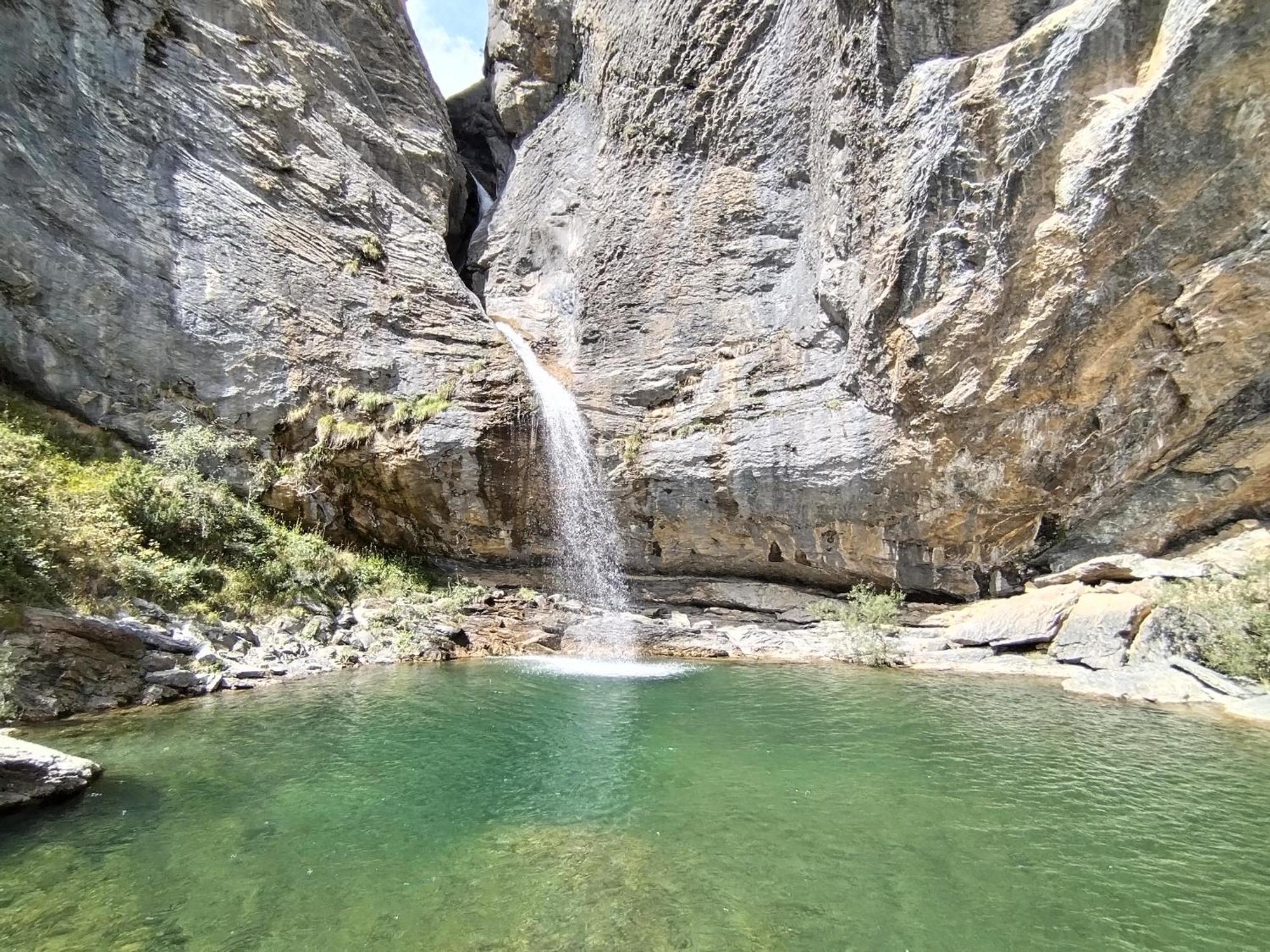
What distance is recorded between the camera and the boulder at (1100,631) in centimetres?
1188

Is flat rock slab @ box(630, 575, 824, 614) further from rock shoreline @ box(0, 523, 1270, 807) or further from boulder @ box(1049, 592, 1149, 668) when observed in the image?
boulder @ box(1049, 592, 1149, 668)

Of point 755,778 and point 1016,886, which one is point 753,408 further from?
point 1016,886

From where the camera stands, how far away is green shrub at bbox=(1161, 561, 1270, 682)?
10.1 m

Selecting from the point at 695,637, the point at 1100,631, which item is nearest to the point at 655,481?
the point at 695,637

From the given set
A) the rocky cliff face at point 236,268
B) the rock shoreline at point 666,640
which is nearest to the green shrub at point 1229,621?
the rock shoreline at point 666,640

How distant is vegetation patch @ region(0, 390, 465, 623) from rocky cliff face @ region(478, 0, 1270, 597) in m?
8.38

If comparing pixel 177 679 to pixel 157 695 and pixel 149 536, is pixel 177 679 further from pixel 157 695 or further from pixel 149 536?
pixel 149 536

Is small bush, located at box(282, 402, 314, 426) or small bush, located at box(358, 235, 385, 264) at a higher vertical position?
small bush, located at box(358, 235, 385, 264)

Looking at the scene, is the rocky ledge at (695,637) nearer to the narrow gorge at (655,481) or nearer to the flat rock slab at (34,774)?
the narrow gorge at (655,481)

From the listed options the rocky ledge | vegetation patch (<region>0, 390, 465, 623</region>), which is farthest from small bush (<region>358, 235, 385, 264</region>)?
the rocky ledge

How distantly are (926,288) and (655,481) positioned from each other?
8.40 metres

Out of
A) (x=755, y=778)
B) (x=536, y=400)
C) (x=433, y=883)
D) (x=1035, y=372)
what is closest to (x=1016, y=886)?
(x=755, y=778)

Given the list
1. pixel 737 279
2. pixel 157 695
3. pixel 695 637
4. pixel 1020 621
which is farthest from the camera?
pixel 737 279

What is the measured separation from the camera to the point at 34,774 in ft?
18.4
